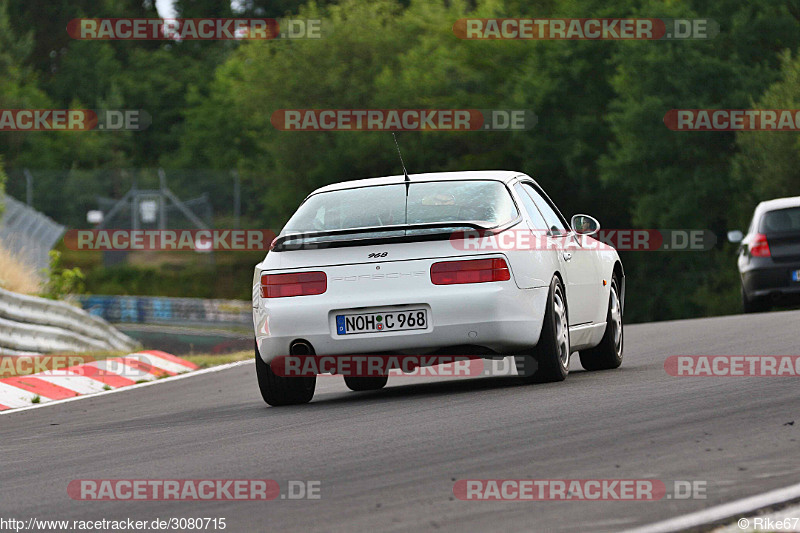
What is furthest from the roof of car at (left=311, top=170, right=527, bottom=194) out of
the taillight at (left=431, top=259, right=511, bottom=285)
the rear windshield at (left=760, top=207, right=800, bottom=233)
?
the rear windshield at (left=760, top=207, right=800, bottom=233)

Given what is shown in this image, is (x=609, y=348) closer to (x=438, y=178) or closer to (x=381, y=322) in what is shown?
(x=438, y=178)

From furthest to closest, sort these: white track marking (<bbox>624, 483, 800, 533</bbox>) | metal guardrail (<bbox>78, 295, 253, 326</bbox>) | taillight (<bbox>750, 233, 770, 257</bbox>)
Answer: metal guardrail (<bbox>78, 295, 253, 326</bbox>) → taillight (<bbox>750, 233, 770, 257</bbox>) → white track marking (<bbox>624, 483, 800, 533</bbox>)

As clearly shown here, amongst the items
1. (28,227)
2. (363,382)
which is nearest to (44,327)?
(363,382)

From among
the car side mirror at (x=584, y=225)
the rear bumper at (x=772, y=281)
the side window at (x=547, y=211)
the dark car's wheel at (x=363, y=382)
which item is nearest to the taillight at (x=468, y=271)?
the side window at (x=547, y=211)

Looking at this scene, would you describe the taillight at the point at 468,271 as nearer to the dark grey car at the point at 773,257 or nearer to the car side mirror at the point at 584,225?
the car side mirror at the point at 584,225

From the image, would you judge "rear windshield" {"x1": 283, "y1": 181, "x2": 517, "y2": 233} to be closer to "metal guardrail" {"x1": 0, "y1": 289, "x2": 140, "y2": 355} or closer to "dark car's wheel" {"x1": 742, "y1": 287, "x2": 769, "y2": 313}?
"metal guardrail" {"x1": 0, "y1": 289, "x2": 140, "y2": 355}

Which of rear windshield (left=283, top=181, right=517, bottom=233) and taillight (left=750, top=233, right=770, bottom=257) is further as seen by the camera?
taillight (left=750, top=233, right=770, bottom=257)

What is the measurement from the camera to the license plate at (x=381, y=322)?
930cm

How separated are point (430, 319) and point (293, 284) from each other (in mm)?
948

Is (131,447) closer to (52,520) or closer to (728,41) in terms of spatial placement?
(52,520)

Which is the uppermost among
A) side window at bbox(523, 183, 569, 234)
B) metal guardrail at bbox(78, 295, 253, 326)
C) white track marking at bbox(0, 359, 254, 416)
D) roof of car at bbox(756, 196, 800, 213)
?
roof of car at bbox(756, 196, 800, 213)

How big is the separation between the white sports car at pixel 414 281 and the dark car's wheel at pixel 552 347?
0.01 meters

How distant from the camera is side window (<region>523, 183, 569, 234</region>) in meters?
10.7

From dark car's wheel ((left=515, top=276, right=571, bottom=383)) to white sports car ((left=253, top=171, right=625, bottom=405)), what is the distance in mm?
10
